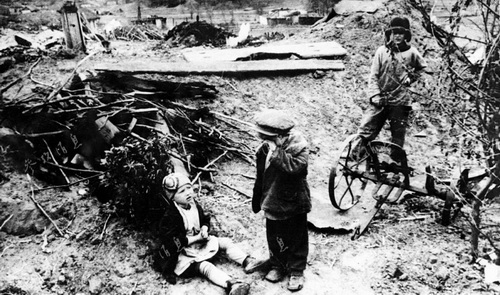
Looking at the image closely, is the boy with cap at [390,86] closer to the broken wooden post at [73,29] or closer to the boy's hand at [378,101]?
the boy's hand at [378,101]

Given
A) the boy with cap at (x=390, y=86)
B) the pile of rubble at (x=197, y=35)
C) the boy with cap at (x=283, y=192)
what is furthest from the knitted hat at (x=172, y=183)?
the pile of rubble at (x=197, y=35)

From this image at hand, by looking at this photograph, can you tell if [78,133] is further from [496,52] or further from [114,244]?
[496,52]

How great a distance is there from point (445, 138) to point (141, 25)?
10.4m

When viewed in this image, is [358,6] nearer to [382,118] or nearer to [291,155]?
[382,118]

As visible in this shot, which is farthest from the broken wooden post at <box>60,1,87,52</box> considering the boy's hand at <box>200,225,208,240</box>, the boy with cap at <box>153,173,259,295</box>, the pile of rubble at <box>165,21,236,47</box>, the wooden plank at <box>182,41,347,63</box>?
the boy's hand at <box>200,225,208,240</box>

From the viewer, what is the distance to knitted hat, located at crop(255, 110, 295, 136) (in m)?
3.34

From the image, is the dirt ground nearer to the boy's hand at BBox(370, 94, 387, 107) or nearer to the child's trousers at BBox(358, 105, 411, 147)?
the child's trousers at BBox(358, 105, 411, 147)

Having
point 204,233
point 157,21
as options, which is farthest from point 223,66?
point 157,21

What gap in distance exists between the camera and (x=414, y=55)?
534 centimetres

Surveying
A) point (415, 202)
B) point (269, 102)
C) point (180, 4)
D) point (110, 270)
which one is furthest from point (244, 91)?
point (180, 4)

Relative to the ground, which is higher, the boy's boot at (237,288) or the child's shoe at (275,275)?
the boy's boot at (237,288)

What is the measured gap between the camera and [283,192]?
3.52 meters

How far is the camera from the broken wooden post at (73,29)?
24.7 feet

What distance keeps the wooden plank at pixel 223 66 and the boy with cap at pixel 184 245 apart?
11.7 feet
